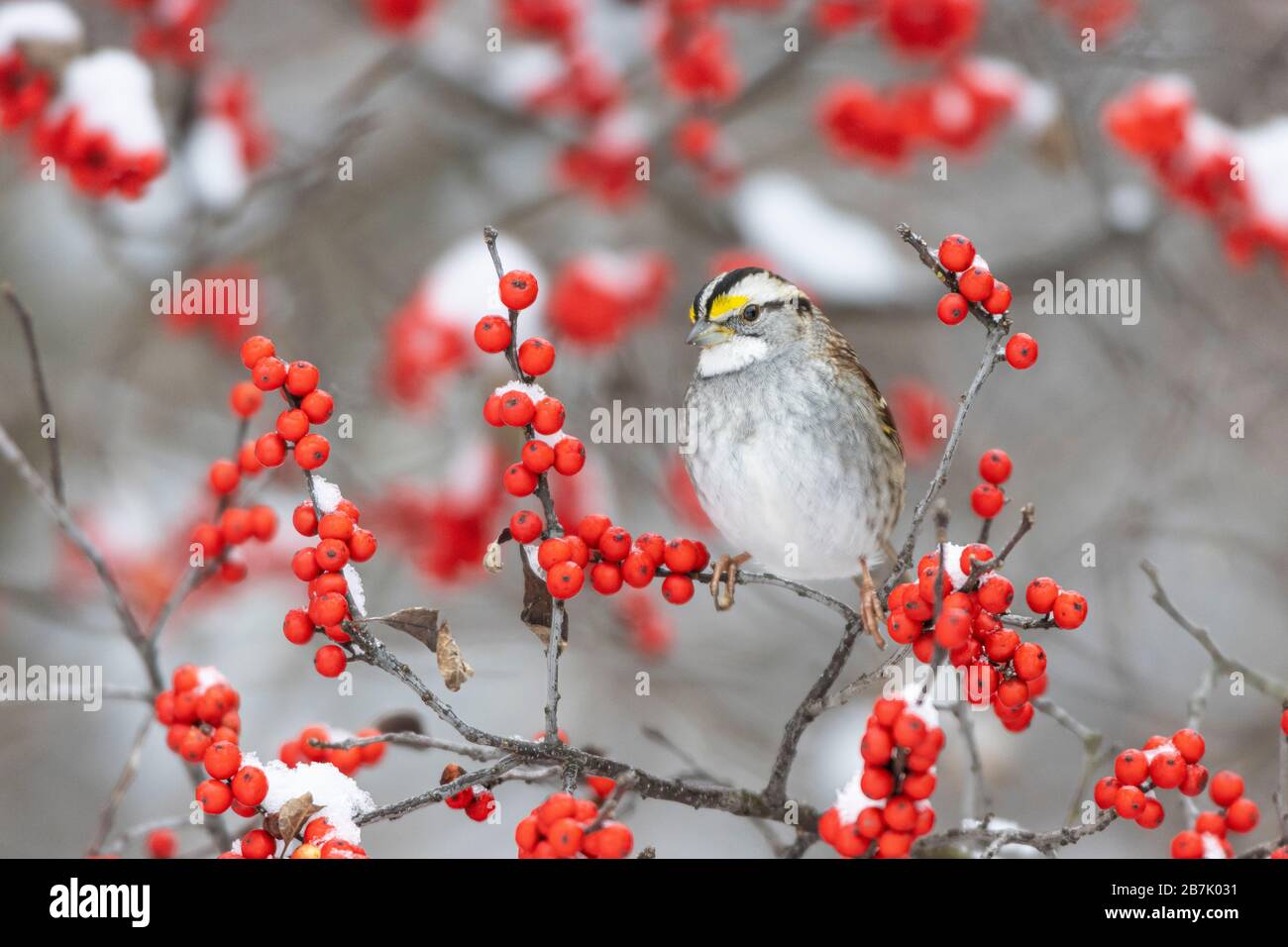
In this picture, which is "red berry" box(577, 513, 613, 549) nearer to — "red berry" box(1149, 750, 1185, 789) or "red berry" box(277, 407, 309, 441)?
"red berry" box(277, 407, 309, 441)

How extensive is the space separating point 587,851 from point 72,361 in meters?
5.57

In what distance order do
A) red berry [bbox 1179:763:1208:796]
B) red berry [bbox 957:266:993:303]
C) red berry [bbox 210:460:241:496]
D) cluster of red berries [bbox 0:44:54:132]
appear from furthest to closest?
1. cluster of red berries [bbox 0:44:54:132]
2. red berry [bbox 210:460:241:496]
3. red berry [bbox 1179:763:1208:796]
4. red berry [bbox 957:266:993:303]

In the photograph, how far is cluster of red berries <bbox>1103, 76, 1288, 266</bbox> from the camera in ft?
14.2

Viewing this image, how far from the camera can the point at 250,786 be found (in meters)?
2.05

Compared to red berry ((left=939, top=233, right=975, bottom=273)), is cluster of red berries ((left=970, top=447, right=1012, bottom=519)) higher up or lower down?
lower down

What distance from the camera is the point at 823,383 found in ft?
11.0

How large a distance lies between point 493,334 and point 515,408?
0.13m

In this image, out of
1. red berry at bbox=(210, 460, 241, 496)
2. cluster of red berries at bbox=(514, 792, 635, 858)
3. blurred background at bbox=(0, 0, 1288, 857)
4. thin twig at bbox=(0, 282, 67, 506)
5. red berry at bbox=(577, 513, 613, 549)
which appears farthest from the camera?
blurred background at bbox=(0, 0, 1288, 857)

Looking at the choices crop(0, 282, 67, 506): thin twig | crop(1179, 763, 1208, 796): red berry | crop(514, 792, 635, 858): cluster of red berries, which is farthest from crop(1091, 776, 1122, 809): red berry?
crop(0, 282, 67, 506): thin twig

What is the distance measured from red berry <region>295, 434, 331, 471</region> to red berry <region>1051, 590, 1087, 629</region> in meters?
1.29

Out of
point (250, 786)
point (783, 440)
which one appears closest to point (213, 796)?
point (250, 786)

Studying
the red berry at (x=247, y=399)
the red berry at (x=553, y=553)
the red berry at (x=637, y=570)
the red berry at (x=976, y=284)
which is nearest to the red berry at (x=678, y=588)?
the red berry at (x=637, y=570)

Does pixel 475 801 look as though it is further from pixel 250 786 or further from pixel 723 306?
pixel 723 306
